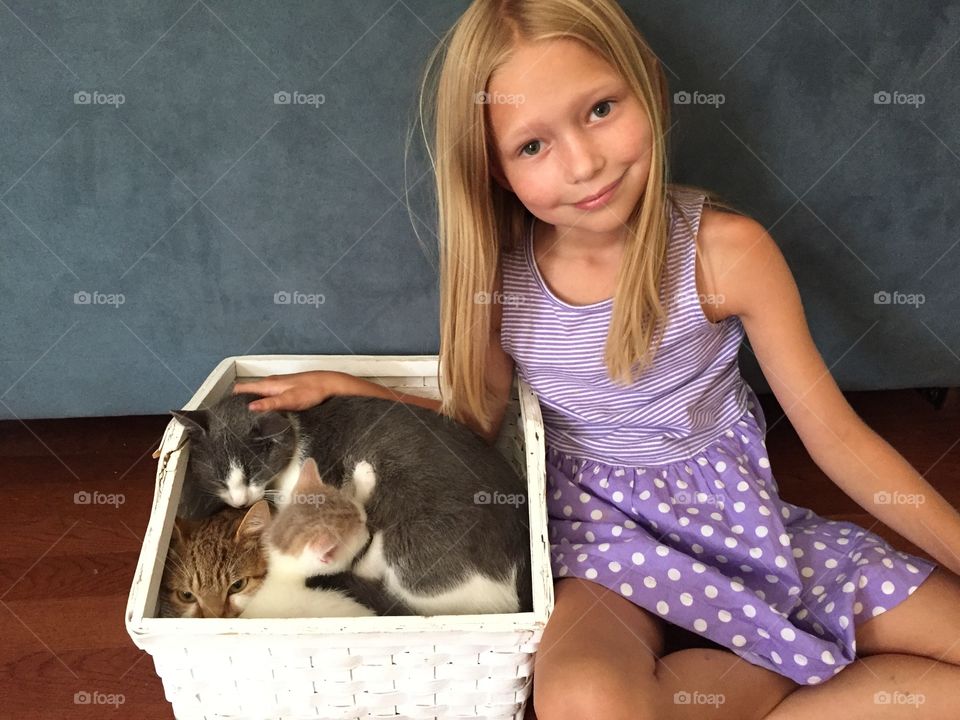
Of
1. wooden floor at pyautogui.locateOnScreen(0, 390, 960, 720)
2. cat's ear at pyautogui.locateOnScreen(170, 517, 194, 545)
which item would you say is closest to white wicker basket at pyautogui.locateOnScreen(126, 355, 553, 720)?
cat's ear at pyautogui.locateOnScreen(170, 517, 194, 545)

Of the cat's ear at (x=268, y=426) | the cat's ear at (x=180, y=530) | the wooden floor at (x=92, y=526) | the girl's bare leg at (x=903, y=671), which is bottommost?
the wooden floor at (x=92, y=526)

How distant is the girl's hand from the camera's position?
107cm

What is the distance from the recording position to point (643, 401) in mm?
1023

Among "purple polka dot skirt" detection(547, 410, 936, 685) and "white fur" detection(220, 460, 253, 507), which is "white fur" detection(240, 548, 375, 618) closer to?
"white fur" detection(220, 460, 253, 507)

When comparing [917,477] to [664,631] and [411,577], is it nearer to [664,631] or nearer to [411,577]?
[664,631]

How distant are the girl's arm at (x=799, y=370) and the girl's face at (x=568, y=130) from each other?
153 mm

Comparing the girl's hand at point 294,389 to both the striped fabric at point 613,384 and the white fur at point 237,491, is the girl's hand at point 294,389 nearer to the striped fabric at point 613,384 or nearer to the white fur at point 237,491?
the white fur at point 237,491

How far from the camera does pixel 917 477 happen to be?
3.01 feet

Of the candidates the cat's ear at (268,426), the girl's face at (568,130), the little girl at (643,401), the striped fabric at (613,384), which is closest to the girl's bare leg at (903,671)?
the little girl at (643,401)

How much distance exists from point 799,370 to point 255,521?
28.5 inches

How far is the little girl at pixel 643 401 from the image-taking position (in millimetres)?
836

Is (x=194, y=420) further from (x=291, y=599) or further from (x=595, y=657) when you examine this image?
(x=595, y=657)

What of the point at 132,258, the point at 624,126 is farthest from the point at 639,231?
the point at 132,258

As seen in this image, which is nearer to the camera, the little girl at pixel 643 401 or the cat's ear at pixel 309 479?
the little girl at pixel 643 401
